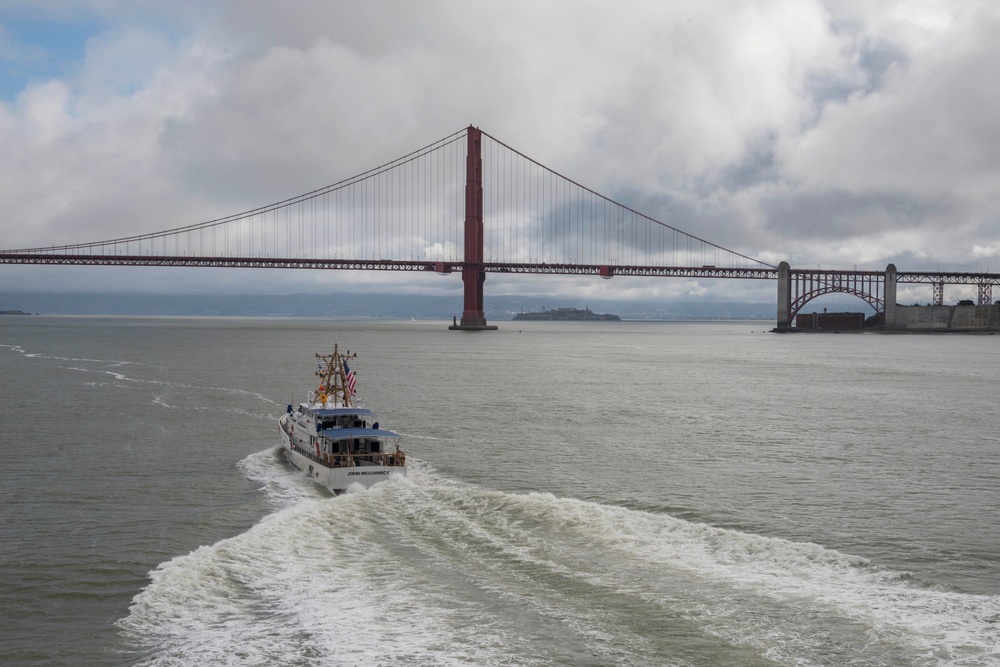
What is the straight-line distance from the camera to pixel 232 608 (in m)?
14.1

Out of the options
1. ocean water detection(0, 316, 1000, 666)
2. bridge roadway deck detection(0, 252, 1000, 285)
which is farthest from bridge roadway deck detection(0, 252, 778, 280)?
ocean water detection(0, 316, 1000, 666)

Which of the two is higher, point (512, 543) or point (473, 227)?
point (473, 227)

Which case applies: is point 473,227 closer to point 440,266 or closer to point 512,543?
point 440,266

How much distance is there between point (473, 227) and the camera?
155375 mm

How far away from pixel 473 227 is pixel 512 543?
458 feet

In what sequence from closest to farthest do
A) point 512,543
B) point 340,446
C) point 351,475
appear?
point 512,543, point 351,475, point 340,446

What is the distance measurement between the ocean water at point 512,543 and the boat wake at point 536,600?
0.05 meters

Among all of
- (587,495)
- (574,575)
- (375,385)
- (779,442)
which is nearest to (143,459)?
(587,495)

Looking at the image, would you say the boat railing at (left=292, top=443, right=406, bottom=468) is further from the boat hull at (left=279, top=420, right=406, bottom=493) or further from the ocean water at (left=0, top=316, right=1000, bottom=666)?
the ocean water at (left=0, top=316, right=1000, bottom=666)

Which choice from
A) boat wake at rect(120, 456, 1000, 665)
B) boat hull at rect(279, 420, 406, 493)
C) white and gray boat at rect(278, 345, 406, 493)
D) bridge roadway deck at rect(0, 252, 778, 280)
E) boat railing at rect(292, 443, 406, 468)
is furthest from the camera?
bridge roadway deck at rect(0, 252, 778, 280)

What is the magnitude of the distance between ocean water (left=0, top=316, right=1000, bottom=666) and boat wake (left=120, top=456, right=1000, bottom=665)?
53 millimetres

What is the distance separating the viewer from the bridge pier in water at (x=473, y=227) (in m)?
154

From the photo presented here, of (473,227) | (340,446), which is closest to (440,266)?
(473,227)

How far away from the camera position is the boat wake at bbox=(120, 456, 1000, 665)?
12297 mm
